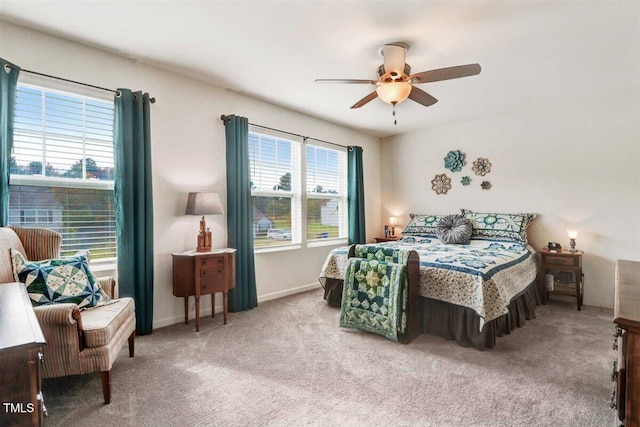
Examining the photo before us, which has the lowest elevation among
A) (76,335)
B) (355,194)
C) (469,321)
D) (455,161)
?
(469,321)

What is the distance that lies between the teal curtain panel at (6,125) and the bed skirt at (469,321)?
3436 millimetres

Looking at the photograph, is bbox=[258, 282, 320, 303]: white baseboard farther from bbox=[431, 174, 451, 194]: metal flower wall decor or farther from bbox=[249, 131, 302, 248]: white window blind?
bbox=[431, 174, 451, 194]: metal flower wall decor

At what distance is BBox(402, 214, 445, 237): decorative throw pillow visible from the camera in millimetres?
4770

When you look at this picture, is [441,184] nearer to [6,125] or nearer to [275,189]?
[275,189]

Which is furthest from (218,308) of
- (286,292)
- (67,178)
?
(67,178)

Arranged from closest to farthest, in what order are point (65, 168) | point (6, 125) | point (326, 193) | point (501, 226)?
point (6, 125), point (65, 168), point (501, 226), point (326, 193)

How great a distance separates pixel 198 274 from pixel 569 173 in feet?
15.0

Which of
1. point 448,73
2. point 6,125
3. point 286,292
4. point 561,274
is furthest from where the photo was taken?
point 286,292

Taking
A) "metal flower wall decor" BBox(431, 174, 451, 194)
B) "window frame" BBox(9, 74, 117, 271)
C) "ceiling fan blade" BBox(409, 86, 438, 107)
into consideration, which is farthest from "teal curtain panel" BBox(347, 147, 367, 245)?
"window frame" BBox(9, 74, 117, 271)

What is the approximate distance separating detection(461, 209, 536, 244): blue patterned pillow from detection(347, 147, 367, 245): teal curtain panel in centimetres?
167

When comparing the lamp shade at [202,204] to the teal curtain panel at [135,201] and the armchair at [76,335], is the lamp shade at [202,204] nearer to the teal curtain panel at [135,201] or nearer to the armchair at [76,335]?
the teal curtain panel at [135,201]

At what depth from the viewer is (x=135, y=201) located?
9.44 ft

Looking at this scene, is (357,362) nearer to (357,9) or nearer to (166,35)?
(357,9)

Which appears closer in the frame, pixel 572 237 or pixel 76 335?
pixel 76 335
